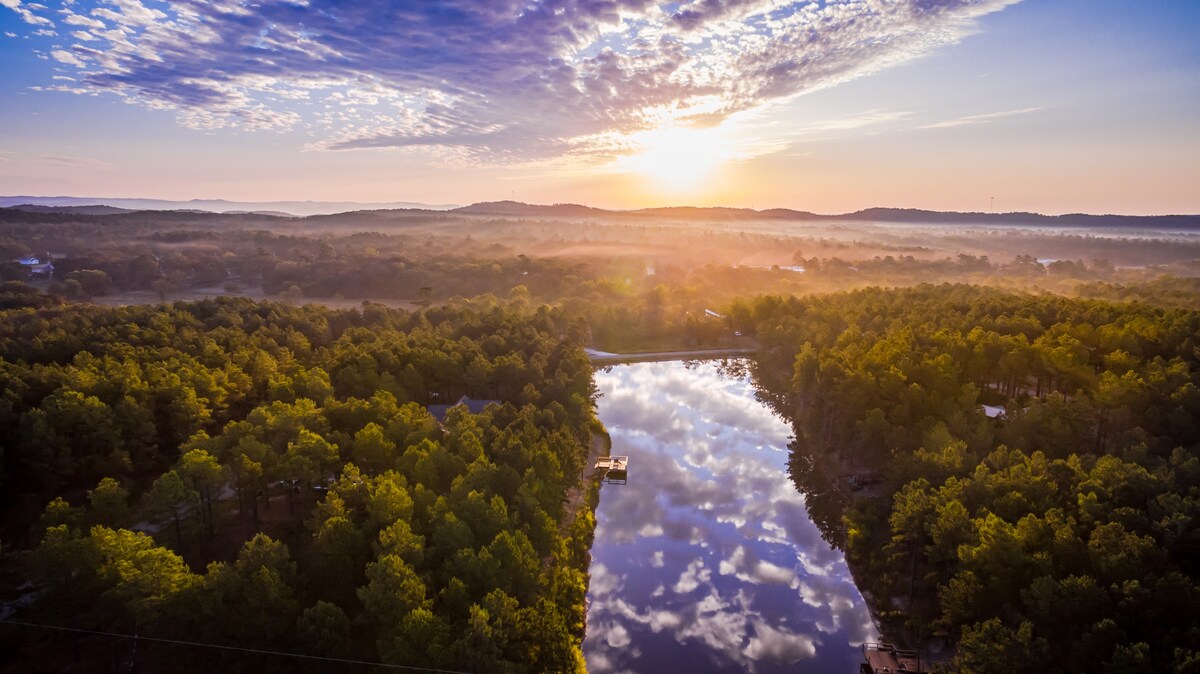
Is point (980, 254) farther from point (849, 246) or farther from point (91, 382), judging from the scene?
point (91, 382)

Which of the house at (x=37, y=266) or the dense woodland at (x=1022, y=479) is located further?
the house at (x=37, y=266)

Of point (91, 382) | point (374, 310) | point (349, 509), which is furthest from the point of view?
point (374, 310)

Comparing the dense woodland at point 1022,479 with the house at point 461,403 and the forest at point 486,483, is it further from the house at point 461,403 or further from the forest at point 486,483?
the house at point 461,403

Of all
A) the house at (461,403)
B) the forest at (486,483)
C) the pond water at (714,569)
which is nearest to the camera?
the forest at (486,483)

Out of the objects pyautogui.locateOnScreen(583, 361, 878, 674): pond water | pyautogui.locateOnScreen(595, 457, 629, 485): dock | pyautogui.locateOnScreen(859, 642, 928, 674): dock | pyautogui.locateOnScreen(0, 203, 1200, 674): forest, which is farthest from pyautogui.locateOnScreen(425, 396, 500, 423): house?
pyautogui.locateOnScreen(859, 642, 928, 674): dock

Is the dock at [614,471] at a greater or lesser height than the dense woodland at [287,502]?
lesser

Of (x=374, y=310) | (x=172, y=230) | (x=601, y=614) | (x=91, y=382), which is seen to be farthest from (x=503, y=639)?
(x=172, y=230)

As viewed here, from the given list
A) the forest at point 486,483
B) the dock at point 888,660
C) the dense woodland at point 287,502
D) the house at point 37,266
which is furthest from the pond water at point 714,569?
the house at point 37,266

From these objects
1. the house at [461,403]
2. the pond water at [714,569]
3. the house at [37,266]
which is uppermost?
the house at [37,266]

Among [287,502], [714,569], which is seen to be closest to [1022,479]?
[714,569]
